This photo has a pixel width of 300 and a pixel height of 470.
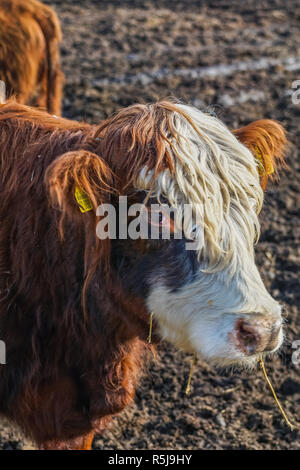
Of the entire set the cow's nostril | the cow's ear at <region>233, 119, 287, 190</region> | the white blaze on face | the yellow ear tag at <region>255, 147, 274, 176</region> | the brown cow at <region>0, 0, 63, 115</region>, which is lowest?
the cow's nostril

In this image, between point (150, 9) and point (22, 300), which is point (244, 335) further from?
point (150, 9)

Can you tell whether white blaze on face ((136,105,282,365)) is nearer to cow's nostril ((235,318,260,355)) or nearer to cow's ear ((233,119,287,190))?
cow's nostril ((235,318,260,355))

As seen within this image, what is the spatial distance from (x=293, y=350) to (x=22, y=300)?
209 cm

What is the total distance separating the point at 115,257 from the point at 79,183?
0.38 m

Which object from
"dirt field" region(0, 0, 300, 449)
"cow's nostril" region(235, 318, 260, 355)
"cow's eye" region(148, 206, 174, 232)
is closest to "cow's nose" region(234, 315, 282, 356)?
A: "cow's nostril" region(235, 318, 260, 355)

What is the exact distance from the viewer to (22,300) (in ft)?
9.16

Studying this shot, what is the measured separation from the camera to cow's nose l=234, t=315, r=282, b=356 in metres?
2.37

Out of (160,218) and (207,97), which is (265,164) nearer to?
(160,218)

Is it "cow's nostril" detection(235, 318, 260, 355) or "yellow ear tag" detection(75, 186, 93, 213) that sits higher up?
"yellow ear tag" detection(75, 186, 93, 213)

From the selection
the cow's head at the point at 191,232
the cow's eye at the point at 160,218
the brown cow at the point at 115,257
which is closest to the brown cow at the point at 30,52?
the brown cow at the point at 115,257

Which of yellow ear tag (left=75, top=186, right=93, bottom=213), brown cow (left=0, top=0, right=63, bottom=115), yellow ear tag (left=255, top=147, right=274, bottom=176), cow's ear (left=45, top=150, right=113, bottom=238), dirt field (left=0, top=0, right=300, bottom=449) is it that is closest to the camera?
cow's ear (left=45, top=150, right=113, bottom=238)

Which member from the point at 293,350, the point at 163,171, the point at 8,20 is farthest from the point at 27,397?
the point at 8,20

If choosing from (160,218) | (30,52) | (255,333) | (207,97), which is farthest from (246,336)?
(207,97)

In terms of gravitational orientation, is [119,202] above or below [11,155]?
below
